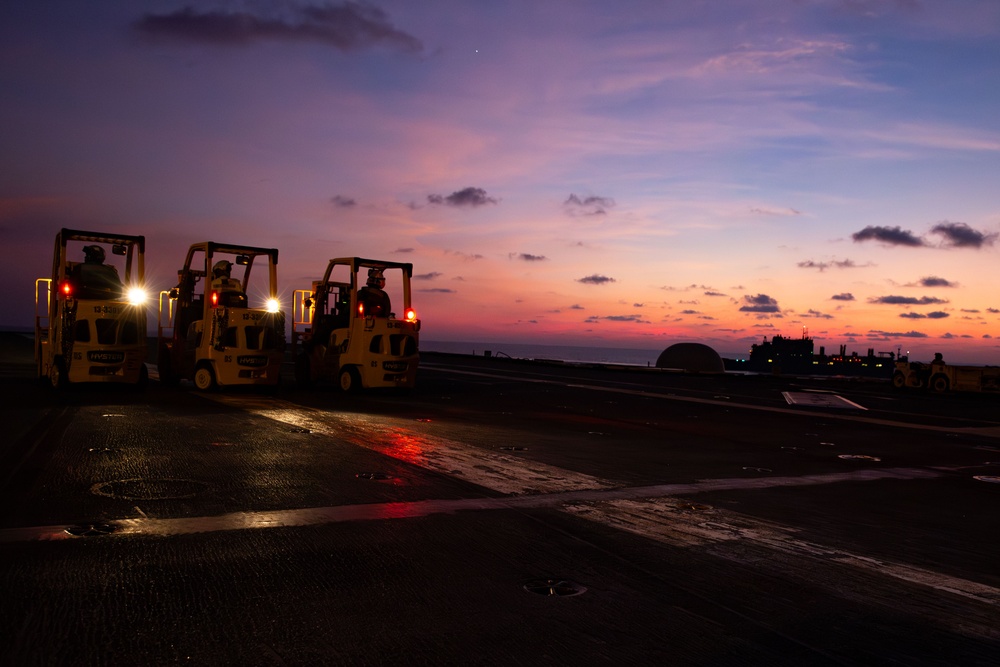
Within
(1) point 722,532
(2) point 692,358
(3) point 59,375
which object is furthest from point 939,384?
(2) point 692,358

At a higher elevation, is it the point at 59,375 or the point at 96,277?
the point at 96,277

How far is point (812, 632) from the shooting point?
4070 millimetres

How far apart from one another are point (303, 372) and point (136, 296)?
17.7ft

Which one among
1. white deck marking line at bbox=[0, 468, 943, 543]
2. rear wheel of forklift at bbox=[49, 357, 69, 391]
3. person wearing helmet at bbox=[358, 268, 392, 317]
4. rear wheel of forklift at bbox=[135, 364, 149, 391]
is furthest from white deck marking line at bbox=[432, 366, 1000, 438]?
rear wheel of forklift at bbox=[49, 357, 69, 391]

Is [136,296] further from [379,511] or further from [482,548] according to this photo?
[482,548]

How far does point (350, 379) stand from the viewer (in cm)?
2033

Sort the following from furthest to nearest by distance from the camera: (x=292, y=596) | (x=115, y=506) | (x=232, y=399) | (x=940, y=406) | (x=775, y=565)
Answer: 1. (x=940, y=406)
2. (x=232, y=399)
3. (x=115, y=506)
4. (x=775, y=565)
5. (x=292, y=596)

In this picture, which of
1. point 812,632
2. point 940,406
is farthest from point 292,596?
point 940,406

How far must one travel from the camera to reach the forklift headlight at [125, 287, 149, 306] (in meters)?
18.2

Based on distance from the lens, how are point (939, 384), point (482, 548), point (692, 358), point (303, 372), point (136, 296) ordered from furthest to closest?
1. point (692, 358)
2. point (939, 384)
3. point (303, 372)
4. point (136, 296)
5. point (482, 548)

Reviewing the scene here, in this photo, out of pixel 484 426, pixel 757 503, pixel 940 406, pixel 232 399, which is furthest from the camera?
pixel 940 406

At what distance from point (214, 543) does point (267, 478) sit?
2609 mm

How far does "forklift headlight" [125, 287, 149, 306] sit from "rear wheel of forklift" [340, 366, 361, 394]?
5.17 m

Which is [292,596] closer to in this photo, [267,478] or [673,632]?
[673,632]
